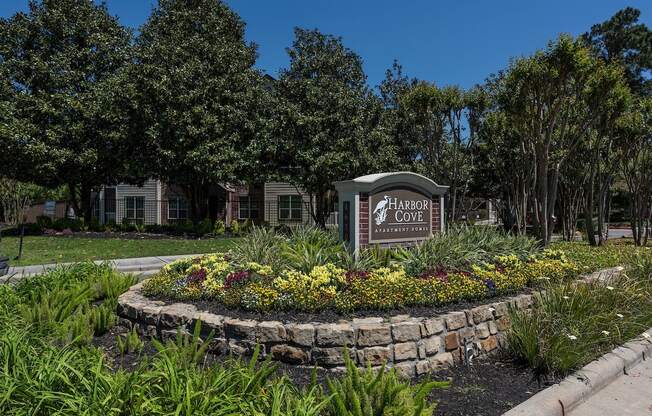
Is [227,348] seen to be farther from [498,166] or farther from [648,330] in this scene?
[498,166]

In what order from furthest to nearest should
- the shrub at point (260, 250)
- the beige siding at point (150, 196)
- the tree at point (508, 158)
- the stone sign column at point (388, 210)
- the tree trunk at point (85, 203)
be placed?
the beige siding at point (150, 196), the tree trunk at point (85, 203), the tree at point (508, 158), the stone sign column at point (388, 210), the shrub at point (260, 250)

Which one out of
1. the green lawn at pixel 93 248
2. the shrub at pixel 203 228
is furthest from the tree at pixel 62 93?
the shrub at pixel 203 228

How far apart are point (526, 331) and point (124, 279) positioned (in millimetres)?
5254

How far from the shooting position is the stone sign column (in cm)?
722

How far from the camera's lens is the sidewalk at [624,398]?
3.94 m

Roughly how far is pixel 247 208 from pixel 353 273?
85.5 feet

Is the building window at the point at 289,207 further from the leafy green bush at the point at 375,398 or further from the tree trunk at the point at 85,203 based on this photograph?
the leafy green bush at the point at 375,398

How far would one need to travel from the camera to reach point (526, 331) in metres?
4.72

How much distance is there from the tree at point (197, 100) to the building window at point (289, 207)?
31.2 ft

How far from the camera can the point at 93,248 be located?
48.7 feet

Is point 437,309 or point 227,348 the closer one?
point 227,348

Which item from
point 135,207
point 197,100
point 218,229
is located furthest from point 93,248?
point 135,207

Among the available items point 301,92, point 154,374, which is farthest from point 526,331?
point 301,92

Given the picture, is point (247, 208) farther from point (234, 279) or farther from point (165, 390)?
point (165, 390)
